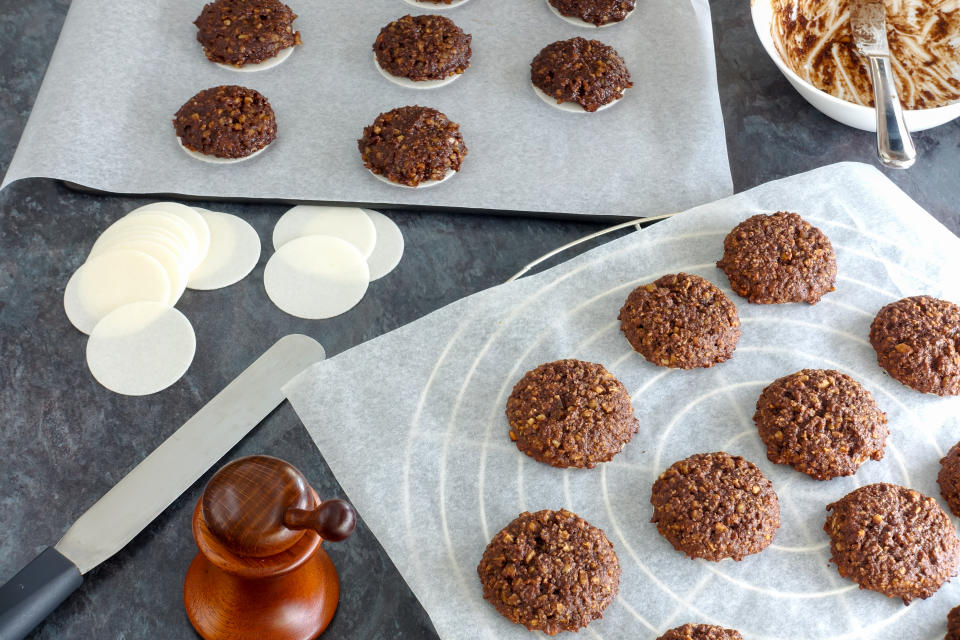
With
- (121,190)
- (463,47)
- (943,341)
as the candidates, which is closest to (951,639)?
(943,341)

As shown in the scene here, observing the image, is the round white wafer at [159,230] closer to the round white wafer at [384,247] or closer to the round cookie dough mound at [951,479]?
the round white wafer at [384,247]

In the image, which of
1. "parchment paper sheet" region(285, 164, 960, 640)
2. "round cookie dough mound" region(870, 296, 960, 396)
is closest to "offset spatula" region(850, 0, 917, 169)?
"parchment paper sheet" region(285, 164, 960, 640)

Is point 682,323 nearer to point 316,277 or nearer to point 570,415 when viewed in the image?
point 570,415

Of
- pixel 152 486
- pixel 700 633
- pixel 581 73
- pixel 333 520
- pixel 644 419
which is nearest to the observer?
pixel 333 520

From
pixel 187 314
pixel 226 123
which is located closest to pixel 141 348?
pixel 187 314

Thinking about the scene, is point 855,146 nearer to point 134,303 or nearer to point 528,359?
point 528,359

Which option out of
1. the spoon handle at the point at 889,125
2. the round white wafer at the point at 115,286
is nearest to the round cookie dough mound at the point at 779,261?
the spoon handle at the point at 889,125
